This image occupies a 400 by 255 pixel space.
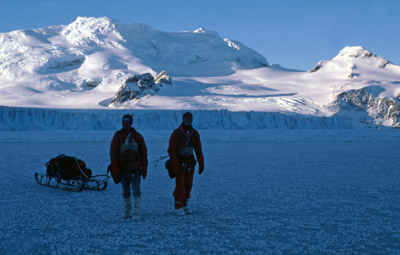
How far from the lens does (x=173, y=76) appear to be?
108 meters

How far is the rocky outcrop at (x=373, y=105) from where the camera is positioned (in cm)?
7294

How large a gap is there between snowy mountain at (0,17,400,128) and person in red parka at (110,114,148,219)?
43.0 metres

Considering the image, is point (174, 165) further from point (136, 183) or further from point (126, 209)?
point (126, 209)

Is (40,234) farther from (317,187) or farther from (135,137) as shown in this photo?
(317,187)

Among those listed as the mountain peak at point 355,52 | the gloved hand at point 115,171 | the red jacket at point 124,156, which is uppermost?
the mountain peak at point 355,52

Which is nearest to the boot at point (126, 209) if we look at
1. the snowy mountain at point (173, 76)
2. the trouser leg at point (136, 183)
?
the trouser leg at point (136, 183)

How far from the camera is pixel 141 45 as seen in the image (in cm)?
13138

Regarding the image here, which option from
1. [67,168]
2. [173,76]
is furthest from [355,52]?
[67,168]

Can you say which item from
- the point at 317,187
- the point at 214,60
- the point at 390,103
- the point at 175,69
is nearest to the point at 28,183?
the point at 317,187

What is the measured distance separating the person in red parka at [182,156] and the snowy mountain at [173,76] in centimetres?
4312

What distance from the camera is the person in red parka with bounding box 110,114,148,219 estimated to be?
5406 mm

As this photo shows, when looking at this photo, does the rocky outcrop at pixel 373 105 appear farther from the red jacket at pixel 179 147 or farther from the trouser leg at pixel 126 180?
the trouser leg at pixel 126 180

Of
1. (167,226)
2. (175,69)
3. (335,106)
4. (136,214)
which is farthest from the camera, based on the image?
(175,69)

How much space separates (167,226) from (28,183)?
4.73m
